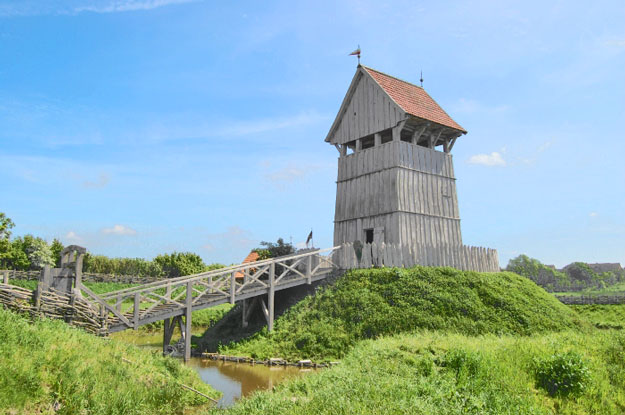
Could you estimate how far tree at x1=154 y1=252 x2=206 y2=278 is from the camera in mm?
51266

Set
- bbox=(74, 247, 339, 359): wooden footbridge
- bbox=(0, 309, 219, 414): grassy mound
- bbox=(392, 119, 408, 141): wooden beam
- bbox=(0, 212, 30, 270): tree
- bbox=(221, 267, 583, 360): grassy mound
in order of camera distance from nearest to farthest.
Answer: bbox=(0, 309, 219, 414): grassy mound < bbox=(74, 247, 339, 359): wooden footbridge < bbox=(221, 267, 583, 360): grassy mound < bbox=(392, 119, 408, 141): wooden beam < bbox=(0, 212, 30, 270): tree

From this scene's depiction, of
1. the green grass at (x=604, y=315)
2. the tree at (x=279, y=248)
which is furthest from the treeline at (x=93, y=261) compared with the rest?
the green grass at (x=604, y=315)

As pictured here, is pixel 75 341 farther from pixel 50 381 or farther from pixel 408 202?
pixel 408 202

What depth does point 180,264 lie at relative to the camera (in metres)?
51.4

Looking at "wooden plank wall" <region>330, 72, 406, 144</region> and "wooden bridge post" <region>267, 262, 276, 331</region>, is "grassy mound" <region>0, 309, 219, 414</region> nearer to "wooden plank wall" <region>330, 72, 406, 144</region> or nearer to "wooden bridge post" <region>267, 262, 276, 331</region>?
"wooden bridge post" <region>267, 262, 276, 331</region>

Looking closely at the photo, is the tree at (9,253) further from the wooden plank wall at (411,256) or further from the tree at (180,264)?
the wooden plank wall at (411,256)

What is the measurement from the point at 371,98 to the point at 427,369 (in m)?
18.1

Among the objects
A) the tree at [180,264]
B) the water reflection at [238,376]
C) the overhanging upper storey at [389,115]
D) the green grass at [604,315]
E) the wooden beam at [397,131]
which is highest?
the overhanging upper storey at [389,115]

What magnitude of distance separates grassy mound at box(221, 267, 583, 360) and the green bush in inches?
264

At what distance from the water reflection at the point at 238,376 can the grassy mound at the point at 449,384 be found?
2.55 meters

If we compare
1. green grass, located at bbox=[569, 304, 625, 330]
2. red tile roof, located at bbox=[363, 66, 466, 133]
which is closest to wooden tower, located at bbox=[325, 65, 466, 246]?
red tile roof, located at bbox=[363, 66, 466, 133]

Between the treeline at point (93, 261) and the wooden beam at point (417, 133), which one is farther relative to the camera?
the treeline at point (93, 261)

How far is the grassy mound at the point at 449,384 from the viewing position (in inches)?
365

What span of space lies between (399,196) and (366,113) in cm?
573
